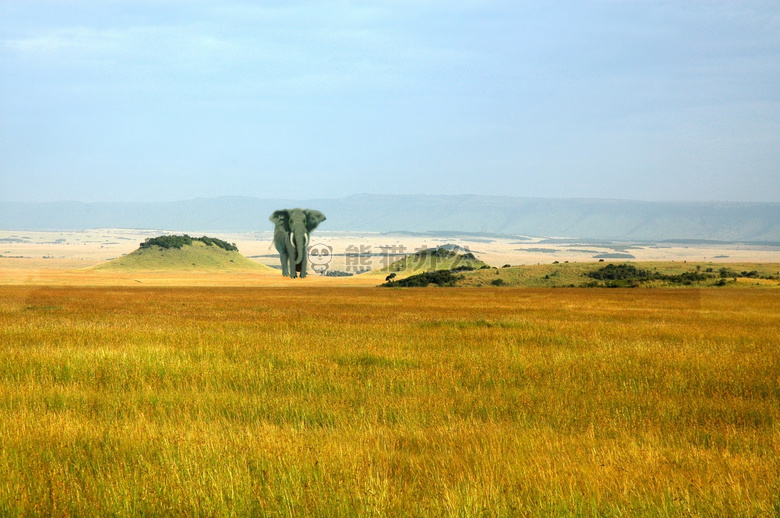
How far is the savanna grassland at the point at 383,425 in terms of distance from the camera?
18.1 ft

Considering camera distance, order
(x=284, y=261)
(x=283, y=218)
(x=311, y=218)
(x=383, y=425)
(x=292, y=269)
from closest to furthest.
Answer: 1. (x=383, y=425)
2. (x=283, y=218)
3. (x=311, y=218)
4. (x=292, y=269)
5. (x=284, y=261)

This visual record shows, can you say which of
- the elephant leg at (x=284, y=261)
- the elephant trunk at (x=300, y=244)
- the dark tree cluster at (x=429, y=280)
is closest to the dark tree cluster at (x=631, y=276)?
the dark tree cluster at (x=429, y=280)

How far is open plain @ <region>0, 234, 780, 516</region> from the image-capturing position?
18.1 ft

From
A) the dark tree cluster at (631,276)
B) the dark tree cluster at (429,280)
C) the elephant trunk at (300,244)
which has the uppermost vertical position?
the elephant trunk at (300,244)

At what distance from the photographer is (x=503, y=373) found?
11.8 meters

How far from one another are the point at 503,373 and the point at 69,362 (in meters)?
7.14

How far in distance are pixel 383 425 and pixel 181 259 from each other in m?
85.3

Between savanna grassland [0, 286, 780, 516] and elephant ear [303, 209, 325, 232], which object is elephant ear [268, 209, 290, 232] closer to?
elephant ear [303, 209, 325, 232]

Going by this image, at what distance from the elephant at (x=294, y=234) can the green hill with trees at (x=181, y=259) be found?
2080cm

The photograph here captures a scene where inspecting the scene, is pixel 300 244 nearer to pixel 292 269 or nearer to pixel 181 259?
pixel 292 269

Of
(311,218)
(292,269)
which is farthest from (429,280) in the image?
(292,269)

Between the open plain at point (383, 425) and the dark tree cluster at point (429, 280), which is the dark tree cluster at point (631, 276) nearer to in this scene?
the dark tree cluster at point (429, 280)

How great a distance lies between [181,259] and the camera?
293 ft

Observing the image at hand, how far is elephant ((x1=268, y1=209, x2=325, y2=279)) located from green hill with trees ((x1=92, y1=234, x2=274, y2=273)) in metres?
20.8
